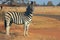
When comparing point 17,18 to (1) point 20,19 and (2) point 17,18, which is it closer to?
(2) point 17,18

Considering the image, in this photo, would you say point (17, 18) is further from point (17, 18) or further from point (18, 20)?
point (18, 20)

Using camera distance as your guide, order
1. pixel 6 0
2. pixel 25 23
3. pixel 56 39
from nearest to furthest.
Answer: pixel 56 39 < pixel 25 23 < pixel 6 0

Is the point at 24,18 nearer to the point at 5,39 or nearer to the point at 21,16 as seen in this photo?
the point at 21,16

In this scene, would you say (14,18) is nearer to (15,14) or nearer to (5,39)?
(15,14)

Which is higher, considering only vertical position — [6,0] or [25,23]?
[25,23]

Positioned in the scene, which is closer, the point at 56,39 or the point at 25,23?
the point at 56,39

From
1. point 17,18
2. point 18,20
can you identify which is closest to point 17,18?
point 17,18

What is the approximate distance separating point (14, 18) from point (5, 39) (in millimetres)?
1881

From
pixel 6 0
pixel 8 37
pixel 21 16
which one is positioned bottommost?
pixel 6 0

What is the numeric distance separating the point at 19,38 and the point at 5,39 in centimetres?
84

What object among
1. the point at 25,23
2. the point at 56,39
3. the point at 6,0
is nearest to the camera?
the point at 56,39

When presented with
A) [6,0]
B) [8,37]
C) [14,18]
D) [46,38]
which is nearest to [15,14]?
[14,18]

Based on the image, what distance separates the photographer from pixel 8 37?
47.9ft

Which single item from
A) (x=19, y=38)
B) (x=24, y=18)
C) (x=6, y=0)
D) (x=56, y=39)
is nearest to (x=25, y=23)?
(x=24, y=18)
